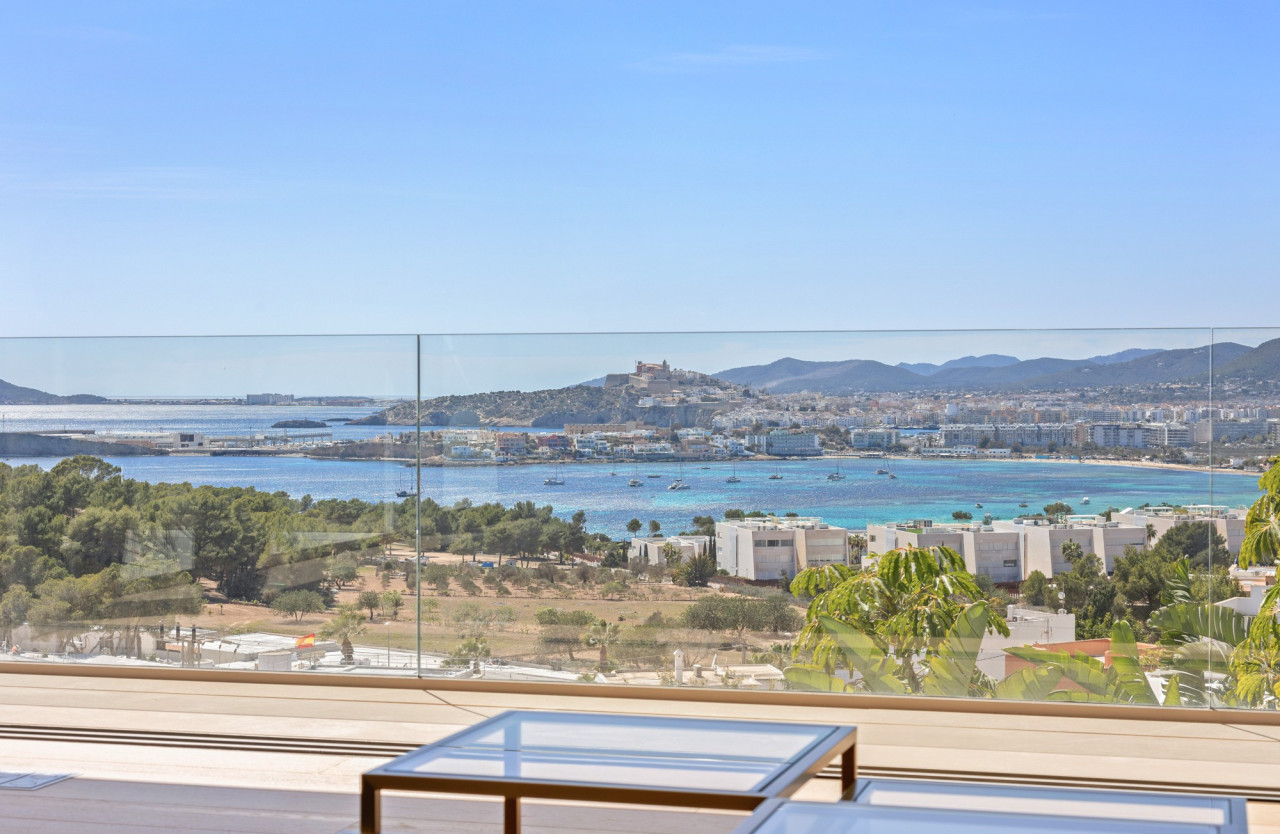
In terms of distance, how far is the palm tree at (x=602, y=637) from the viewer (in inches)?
175

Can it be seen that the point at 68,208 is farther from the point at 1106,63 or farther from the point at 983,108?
the point at 1106,63

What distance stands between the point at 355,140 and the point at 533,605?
15219mm

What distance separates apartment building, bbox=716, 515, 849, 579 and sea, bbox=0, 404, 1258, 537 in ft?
0.15

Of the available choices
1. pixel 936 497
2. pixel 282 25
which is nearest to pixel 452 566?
pixel 936 497

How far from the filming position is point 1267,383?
3973 mm

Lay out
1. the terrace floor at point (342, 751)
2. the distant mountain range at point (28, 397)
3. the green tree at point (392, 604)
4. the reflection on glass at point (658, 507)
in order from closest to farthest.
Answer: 1. the terrace floor at point (342, 751)
2. the reflection on glass at point (658, 507)
3. the green tree at point (392, 604)
4. the distant mountain range at point (28, 397)

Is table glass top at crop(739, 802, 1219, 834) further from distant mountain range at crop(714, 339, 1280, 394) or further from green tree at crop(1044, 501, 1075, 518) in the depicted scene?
distant mountain range at crop(714, 339, 1280, 394)

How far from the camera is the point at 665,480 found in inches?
174

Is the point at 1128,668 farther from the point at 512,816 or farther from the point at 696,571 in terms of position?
the point at 512,816

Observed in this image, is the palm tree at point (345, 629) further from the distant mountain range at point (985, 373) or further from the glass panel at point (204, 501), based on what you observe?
the distant mountain range at point (985, 373)

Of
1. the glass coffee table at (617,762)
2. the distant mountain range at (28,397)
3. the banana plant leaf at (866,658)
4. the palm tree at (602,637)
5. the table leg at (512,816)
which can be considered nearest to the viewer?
the glass coffee table at (617,762)

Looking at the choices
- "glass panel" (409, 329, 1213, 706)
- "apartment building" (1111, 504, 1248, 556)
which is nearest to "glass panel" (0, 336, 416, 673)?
"glass panel" (409, 329, 1213, 706)

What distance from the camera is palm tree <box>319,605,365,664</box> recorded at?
15.2ft

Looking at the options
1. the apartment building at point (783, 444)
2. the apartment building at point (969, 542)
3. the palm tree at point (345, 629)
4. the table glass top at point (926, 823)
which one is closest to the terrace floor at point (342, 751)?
the palm tree at point (345, 629)
